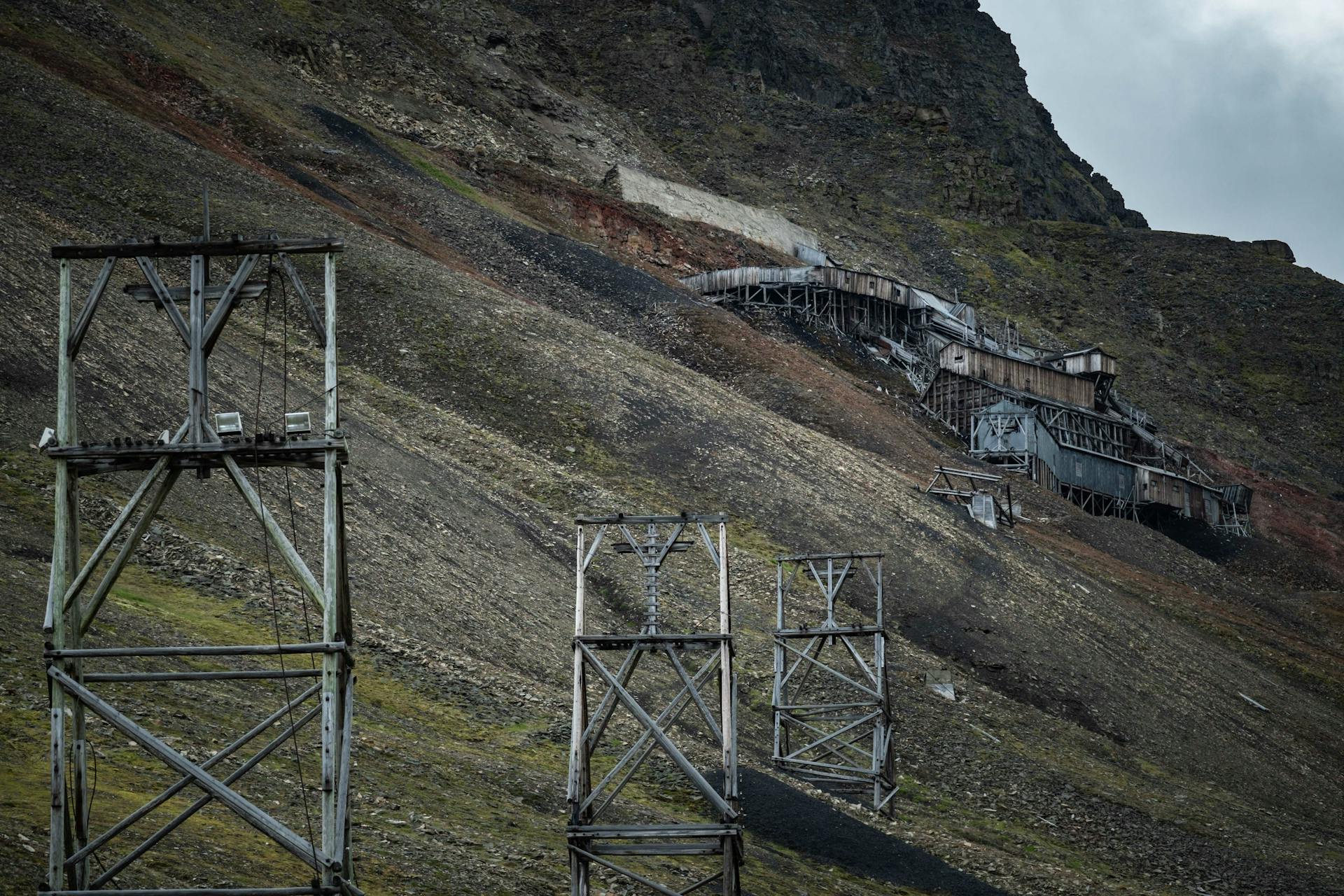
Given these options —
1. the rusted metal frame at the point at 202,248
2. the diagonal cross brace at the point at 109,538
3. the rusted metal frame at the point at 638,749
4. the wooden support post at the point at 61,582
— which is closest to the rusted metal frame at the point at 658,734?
the rusted metal frame at the point at 638,749

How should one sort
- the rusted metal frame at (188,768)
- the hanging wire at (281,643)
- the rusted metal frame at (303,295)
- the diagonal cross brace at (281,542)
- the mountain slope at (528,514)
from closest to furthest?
the rusted metal frame at (188,768), the diagonal cross brace at (281,542), the hanging wire at (281,643), the rusted metal frame at (303,295), the mountain slope at (528,514)

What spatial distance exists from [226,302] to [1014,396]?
62437 mm

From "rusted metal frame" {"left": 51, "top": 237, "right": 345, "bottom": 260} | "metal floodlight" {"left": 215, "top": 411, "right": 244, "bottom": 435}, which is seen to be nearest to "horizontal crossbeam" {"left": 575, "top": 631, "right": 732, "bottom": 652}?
"metal floodlight" {"left": 215, "top": 411, "right": 244, "bottom": 435}

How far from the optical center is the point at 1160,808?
3403cm

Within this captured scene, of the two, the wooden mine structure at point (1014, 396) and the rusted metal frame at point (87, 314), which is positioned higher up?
the wooden mine structure at point (1014, 396)

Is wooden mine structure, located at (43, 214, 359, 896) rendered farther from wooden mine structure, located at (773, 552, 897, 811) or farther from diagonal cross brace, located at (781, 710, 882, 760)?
wooden mine structure, located at (773, 552, 897, 811)

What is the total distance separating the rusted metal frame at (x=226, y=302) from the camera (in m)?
14.9

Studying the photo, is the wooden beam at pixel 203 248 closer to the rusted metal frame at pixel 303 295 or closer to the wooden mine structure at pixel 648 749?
the rusted metal frame at pixel 303 295

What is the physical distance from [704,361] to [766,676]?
29.4 meters

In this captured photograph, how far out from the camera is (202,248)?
14.8 m

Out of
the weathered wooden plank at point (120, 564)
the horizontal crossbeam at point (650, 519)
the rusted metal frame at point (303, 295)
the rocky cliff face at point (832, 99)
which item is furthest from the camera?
the rocky cliff face at point (832, 99)

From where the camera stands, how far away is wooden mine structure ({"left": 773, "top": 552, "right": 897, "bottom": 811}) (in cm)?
3055

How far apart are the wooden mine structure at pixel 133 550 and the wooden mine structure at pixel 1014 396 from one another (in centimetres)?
5907

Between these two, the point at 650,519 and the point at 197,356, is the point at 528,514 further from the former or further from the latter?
the point at 197,356
